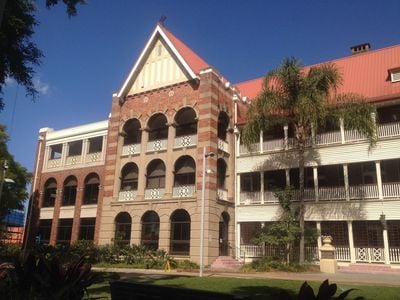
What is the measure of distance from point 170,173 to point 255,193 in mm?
6436

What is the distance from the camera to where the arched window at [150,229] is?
30.4 meters

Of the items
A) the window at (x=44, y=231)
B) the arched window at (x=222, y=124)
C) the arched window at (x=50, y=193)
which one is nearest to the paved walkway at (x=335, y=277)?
the arched window at (x=222, y=124)

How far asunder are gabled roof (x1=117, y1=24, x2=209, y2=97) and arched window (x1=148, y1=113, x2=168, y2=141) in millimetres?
3958

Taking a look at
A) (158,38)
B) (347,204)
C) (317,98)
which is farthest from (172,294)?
(158,38)

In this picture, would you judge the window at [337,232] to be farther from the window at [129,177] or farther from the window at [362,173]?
the window at [129,177]

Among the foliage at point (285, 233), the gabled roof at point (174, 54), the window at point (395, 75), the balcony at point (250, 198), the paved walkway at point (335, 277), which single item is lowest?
the paved walkway at point (335, 277)

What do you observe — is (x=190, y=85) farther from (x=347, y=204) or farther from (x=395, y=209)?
(x=395, y=209)

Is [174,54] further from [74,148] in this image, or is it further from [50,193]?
[50,193]

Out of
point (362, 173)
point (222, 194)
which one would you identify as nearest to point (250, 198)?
point (222, 194)

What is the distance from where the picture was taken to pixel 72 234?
36344 millimetres

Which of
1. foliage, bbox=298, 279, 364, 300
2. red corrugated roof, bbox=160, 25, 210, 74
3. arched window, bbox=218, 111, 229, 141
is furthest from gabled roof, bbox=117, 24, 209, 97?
foliage, bbox=298, 279, 364, 300

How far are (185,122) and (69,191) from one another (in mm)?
14146

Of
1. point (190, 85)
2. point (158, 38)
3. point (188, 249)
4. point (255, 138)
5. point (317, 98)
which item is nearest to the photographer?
point (317, 98)

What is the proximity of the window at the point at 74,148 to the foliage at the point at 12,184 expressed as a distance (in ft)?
18.6
